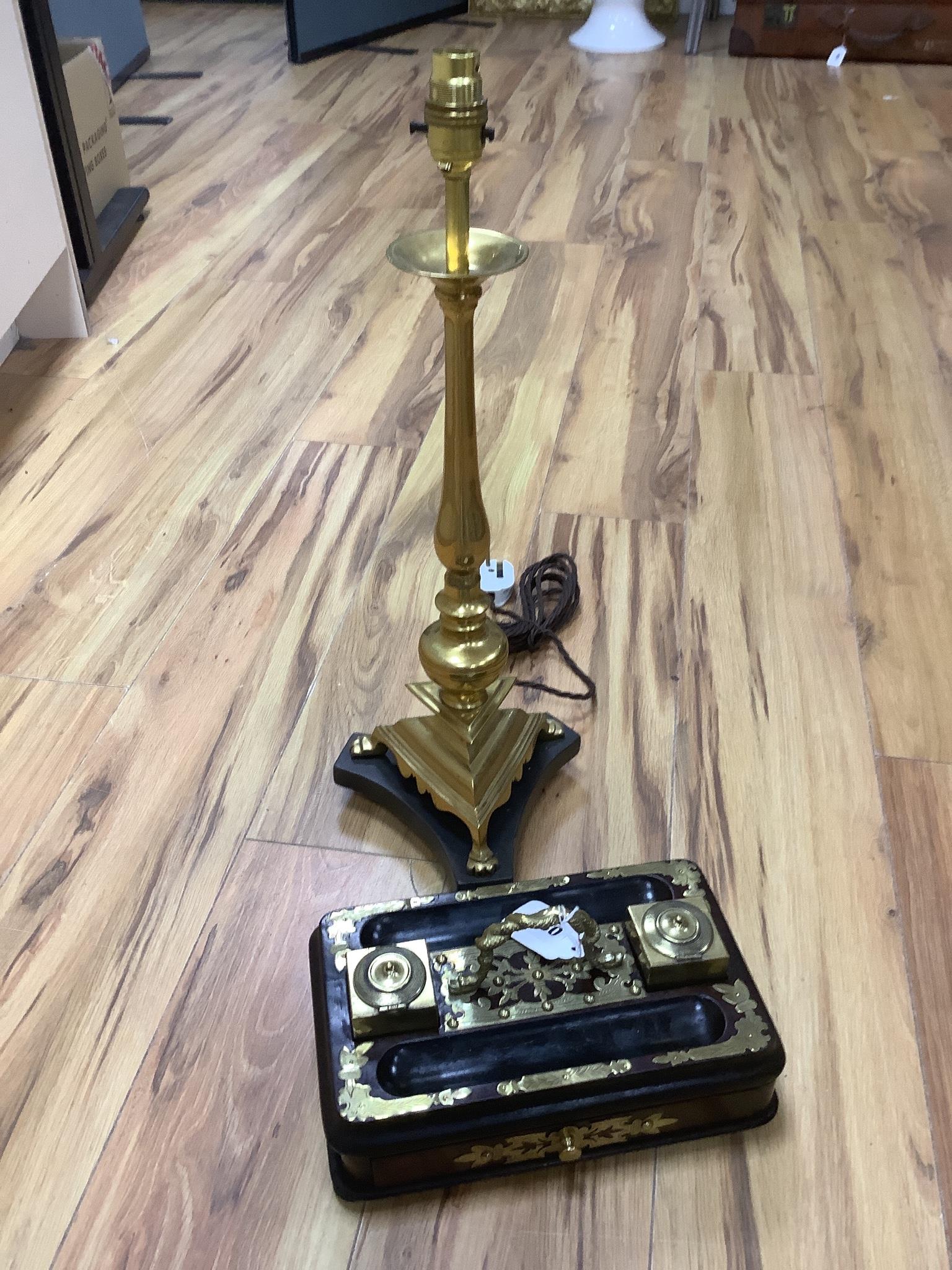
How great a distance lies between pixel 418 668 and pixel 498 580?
0.48ft

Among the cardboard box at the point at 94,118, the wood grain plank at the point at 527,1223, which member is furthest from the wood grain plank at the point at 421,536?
the cardboard box at the point at 94,118

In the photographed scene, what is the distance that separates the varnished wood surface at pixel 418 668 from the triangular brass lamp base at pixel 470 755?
0.25 ft

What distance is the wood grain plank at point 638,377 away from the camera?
1450mm

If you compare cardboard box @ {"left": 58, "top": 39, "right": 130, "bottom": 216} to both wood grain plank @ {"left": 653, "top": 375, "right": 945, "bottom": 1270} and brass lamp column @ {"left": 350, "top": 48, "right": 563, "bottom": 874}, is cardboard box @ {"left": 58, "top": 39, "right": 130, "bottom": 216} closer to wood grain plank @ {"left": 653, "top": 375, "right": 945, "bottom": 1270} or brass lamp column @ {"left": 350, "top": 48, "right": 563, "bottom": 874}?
wood grain plank @ {"left": 653, "top": 375, "right": 945, "bottom": 1270}

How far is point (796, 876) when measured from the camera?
3.10 ft

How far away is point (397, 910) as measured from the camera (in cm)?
81

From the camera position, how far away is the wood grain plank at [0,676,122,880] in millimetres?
1006

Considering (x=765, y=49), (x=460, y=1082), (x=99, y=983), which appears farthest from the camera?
(x=765, y=49)

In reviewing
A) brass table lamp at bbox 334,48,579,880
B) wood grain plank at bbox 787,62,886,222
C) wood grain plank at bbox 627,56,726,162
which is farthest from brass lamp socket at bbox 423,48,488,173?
wood grain plank at bbox 627,56,726,162

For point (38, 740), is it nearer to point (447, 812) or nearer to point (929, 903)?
point (447, 812)

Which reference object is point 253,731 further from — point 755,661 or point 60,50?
point 60,50

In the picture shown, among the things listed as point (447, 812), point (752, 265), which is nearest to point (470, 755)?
point (447, 812)

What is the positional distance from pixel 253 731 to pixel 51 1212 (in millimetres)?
477

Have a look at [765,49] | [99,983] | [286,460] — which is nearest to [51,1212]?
[99,983]
